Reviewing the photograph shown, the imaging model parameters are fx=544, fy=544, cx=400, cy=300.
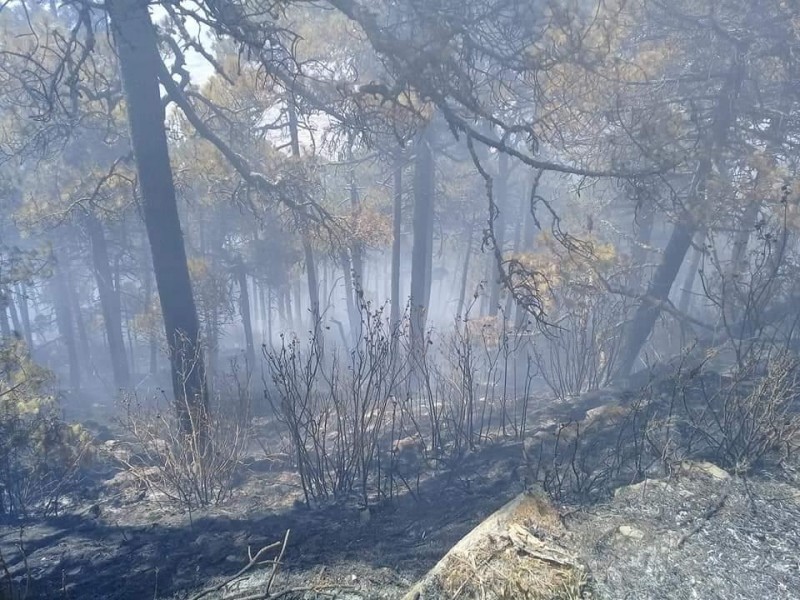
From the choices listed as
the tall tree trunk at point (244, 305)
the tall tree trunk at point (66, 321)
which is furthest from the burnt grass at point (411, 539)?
the tall tree trunk at point (66, 321)

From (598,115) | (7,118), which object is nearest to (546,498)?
(598,115)

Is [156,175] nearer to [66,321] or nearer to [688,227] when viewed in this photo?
[688,227]

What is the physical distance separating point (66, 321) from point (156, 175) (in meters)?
20.1

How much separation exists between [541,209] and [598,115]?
55.1 feet

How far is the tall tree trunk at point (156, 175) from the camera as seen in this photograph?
6.50m

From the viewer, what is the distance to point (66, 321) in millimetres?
23109

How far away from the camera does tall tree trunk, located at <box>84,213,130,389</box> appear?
17969mm

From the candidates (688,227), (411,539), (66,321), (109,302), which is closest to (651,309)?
(688,227)

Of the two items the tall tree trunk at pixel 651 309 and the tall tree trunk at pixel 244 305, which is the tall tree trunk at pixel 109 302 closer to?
the tall tree trunk at pixel 244 305

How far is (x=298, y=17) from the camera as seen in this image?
45.5ft

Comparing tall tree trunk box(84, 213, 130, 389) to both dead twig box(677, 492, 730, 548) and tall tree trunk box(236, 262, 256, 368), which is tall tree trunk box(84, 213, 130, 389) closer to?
tall tree trunk box(236, 262, 256, 368)

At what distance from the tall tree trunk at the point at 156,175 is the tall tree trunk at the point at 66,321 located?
1707 cm

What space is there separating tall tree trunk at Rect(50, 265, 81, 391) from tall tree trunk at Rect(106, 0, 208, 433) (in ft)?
56.0

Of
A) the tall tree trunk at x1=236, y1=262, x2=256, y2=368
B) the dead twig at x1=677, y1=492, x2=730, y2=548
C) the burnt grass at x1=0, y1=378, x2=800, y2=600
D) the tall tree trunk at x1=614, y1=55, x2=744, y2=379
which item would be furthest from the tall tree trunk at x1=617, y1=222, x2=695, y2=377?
the tall tree trunk at x1=236, y1=262, x2=256, y2=368
